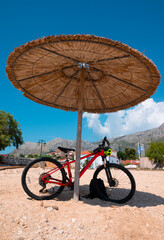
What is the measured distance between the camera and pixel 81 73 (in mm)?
4035

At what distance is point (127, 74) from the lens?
3920 millimetres

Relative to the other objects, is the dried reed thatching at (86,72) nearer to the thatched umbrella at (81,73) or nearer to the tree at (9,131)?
the thatched umbrella at (81,73)

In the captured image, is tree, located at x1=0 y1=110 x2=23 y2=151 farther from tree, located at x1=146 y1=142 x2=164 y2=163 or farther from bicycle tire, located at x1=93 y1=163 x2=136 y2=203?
→ tree, located at x1=146 y1=142 x2=164 y2=163

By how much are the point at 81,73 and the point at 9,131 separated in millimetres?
27749

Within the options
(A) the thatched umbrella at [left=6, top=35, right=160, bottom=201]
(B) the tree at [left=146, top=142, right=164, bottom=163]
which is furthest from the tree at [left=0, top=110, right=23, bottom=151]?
(B) the tree at [left=146, top=142, right=164, bottom=163]

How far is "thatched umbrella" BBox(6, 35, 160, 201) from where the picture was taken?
9.52 ft

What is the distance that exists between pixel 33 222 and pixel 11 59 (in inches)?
109

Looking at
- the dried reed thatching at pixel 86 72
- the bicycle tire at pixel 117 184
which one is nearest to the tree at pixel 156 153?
the bicycle tire at pixel 117 184

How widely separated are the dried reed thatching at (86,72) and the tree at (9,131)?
23.9 metres

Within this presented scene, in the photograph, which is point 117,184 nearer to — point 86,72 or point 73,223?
point 73,223

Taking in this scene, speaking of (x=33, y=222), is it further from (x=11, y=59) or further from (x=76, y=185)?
(x=11, y=59)

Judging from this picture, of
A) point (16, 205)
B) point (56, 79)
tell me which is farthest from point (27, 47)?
point (16, 205)

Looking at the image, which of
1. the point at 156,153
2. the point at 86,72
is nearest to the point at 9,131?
the point at 86,72

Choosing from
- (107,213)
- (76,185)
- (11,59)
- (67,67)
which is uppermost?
(67,67)
